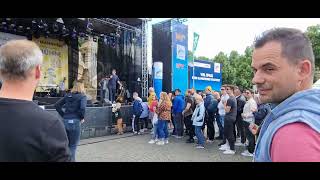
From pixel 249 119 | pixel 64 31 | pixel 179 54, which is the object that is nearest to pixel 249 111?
pixel 249 119

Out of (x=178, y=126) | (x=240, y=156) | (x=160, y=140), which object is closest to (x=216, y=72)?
(x=178, y=126)

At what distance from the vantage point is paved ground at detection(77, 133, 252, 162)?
7680 mm

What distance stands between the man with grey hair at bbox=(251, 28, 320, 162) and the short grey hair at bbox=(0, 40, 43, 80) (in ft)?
3.77

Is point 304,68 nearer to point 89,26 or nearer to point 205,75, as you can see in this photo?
point 89,26

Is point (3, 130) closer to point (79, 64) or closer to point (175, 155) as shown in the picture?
point (175, 155)

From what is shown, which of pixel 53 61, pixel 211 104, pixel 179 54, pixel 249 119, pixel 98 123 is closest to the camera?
pixel 249 119

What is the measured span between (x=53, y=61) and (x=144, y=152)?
440 inches

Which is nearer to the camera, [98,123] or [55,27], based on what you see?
[98,123]

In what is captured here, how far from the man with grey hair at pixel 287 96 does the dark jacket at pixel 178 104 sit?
988 cm

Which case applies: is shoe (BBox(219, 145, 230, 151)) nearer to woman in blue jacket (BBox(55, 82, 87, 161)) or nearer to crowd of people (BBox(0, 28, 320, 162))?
woman in blue jacket (BBox(55, 82, 87, 161))

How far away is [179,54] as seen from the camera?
645 inches

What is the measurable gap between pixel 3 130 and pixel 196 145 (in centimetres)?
850

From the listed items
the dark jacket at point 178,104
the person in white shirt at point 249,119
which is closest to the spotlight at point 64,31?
the dark jacket at point 178,104
